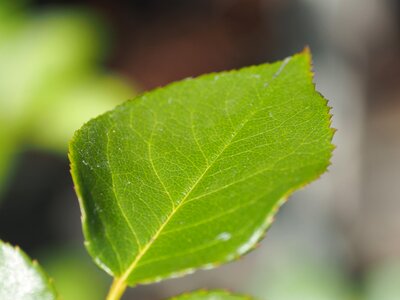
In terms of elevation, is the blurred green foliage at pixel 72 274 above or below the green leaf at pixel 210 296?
below

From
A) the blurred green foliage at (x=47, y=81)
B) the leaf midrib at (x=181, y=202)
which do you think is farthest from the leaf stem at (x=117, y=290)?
the blurred green foliage at (x=47, y=81)

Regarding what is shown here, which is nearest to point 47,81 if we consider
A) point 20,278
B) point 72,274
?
point 72,274

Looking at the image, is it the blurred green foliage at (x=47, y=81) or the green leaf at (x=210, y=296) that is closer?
the green leaf at (x=210, y=296)

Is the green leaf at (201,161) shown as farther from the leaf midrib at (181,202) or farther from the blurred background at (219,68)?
the blurred background at (219,68)

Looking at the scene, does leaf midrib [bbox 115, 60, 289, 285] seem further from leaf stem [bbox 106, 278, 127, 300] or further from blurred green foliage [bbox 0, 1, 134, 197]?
blurred green foliage [bbox 0, 1, 134, 197]

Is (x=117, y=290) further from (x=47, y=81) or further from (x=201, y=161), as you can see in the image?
(x=47, y=81)

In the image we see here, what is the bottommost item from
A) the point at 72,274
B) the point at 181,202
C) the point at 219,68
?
the point at 72,274
